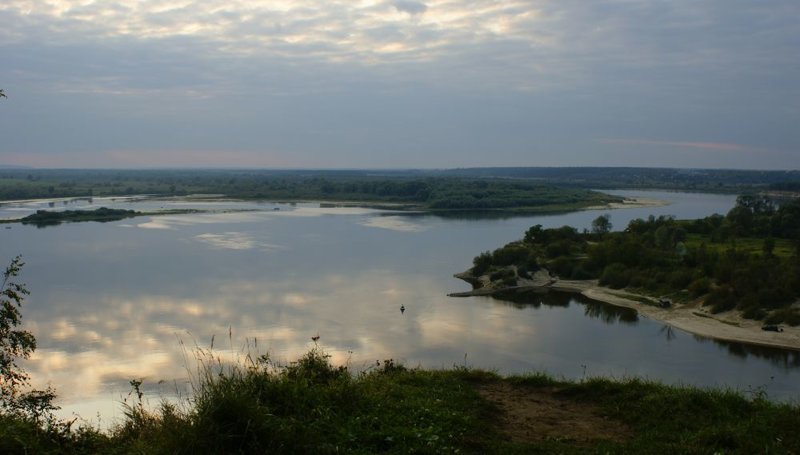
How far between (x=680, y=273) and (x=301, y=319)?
54.1ft

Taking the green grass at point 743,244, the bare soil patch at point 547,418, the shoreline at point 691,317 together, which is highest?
the bare soil patch at point 547,418

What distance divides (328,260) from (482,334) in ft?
49.9

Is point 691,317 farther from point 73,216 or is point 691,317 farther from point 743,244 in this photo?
point 73,216

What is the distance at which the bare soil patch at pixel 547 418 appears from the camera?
4.80m

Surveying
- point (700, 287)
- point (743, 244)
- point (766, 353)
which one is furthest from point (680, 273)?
point (743, 244)

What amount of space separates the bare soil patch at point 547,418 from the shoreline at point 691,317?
1692 cm

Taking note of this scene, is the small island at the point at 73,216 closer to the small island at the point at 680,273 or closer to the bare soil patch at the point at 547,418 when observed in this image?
the small island at the point at 680,273

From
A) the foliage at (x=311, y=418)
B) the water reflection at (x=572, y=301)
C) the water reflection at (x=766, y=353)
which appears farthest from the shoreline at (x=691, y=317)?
the foliage at (x=311, y=418)

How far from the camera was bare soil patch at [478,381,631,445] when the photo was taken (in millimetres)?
4797

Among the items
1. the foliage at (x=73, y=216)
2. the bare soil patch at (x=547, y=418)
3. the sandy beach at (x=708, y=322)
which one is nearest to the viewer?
the bare soil patch at (x=547, y=418)

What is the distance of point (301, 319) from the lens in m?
21.2

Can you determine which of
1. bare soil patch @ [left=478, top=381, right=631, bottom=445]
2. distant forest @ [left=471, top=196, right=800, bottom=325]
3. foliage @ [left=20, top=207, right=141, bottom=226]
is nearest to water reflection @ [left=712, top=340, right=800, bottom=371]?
distant forest @ [left=471, top=196, right=800, bottom=325]

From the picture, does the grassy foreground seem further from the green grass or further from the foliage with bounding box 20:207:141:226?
the foliage with bounding box 20:207:141:226

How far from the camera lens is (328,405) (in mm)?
4781
